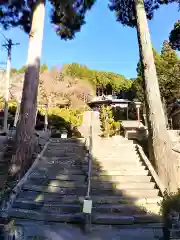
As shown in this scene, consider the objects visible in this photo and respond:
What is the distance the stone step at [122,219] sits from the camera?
5316 mm

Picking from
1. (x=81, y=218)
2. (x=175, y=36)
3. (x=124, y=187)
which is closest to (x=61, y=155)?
(x=124, y=187)

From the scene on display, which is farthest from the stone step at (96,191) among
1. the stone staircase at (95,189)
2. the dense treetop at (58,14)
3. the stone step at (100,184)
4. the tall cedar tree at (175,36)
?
the tall cedar tree at (175,36)

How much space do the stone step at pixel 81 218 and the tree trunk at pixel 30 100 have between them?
1861mm

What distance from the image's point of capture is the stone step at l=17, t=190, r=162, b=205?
606cm

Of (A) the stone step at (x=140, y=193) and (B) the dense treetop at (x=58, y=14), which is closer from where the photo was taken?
(A) the stone step at (x=140, y=193)

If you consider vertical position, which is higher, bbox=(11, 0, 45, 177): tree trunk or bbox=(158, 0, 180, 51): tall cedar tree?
bbox=(158, 0, 180, 51): tall cedar tree

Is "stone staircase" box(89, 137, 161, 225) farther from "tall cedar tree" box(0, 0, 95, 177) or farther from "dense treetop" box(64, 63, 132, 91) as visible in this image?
"dense treetop" box(64, 63, 132, 91)

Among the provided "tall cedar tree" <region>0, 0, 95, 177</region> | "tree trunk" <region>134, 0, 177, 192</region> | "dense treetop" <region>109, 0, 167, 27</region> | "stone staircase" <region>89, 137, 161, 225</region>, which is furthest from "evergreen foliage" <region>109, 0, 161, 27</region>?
"stone staircase" <region>89, 137, 161, 225</region>

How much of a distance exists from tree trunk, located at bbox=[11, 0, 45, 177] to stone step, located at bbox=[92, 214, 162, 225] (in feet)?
9.57

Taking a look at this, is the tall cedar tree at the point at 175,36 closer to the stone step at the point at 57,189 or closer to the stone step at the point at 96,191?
the stone step at the point at 96,191

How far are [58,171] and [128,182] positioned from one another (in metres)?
2.11

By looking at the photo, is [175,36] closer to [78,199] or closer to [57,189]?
[57,189]

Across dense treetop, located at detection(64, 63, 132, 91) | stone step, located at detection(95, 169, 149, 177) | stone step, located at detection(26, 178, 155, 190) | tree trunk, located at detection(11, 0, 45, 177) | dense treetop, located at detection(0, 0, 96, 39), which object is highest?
dense treetop, located at detection(64, 63, 132, 91)

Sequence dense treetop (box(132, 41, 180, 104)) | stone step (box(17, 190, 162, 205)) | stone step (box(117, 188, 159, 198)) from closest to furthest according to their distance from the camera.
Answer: stone step (box(17, 190, 162, 205)) → stone step (box(117, 188, 159, 198)) → dense treetop (box(132, 41, 180, 104))
